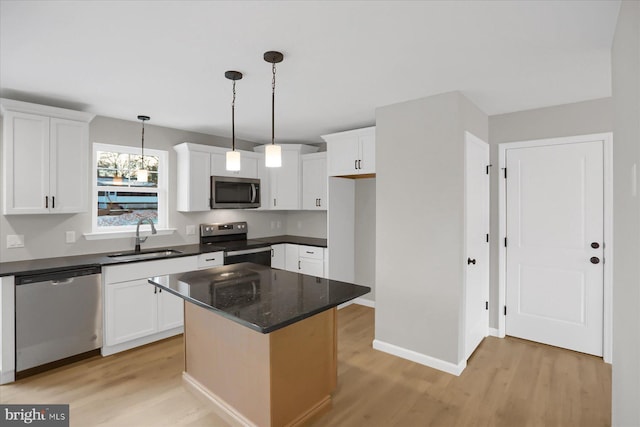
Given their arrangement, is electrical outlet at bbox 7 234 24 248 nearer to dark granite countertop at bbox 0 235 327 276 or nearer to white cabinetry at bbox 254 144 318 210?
dark granite countertop at bbox 0 235 327 276

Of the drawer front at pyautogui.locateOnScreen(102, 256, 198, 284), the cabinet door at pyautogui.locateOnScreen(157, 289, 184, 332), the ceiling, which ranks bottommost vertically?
the cabinet door at pyautogui.locateOnScreen(157, 289, 184, 332)

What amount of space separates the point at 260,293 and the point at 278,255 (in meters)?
2.64

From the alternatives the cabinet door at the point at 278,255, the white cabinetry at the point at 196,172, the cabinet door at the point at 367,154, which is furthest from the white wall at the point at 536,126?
the white cabinetry at the point at 196,172

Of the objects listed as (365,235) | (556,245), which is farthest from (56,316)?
(556,245)

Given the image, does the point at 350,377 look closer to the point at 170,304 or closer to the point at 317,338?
the point at 317,338

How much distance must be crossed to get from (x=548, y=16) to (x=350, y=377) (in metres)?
2.81

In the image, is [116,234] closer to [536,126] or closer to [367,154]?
[367,154]

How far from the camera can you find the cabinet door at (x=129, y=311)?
3111mm

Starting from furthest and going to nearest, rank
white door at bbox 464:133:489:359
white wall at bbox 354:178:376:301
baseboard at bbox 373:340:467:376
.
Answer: white wall at bbox 354:178:376:301 < white door at bbox 464:133:489:359 < baseboard at bbox 373:340:467:376

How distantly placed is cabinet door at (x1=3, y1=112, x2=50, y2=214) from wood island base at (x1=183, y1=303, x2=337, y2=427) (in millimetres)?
1855

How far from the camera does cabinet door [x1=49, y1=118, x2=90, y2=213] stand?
3.06m

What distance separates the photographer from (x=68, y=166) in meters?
3.14

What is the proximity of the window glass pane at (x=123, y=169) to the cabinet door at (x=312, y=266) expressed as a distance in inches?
85.6

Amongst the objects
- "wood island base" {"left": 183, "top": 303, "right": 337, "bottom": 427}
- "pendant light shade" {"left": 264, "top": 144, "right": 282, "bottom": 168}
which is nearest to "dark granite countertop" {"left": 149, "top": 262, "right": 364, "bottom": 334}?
"wood island base" {"left": 183, "top": 303, "right": 337, "bottom": 427}
